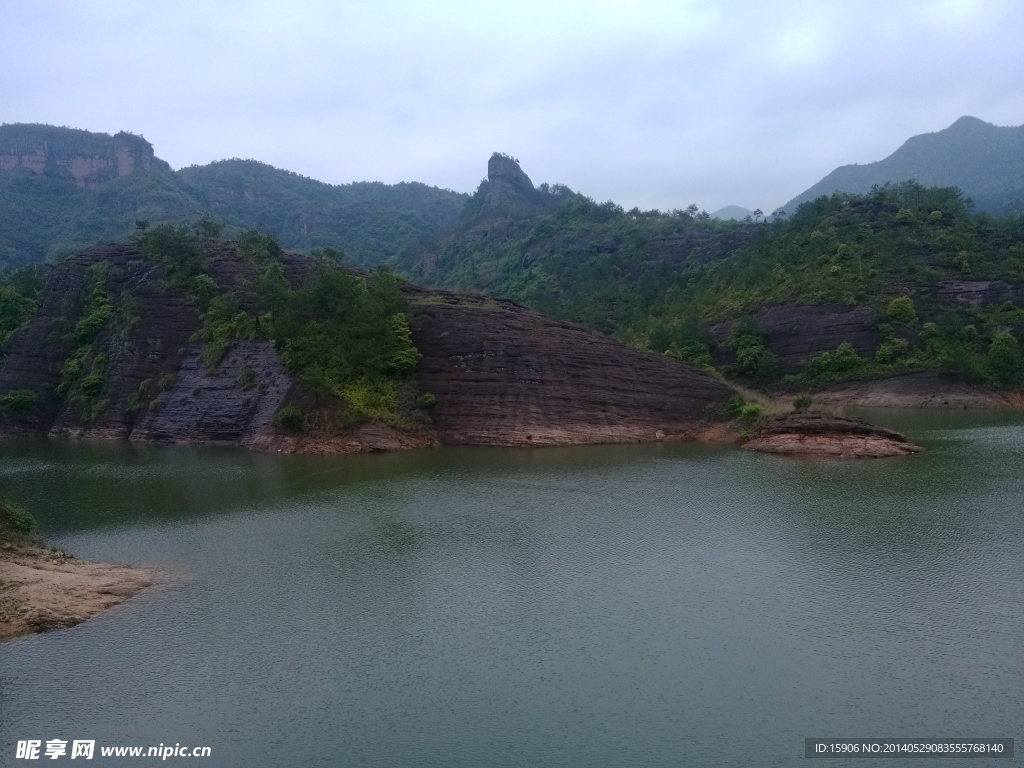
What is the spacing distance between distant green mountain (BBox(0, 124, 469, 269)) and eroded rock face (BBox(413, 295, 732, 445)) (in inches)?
2946

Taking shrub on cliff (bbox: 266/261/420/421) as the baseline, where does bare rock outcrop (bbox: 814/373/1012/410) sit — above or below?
below

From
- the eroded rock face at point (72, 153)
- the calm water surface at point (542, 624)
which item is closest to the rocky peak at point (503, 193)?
the eroded rock face at point (72, 153)

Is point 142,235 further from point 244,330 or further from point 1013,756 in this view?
point 1013,756

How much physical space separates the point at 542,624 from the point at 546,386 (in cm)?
2749

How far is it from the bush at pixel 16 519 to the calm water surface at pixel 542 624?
1524 millimetres

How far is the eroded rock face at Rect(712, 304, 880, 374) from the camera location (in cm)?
6178

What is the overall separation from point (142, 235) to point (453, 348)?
87.1ft

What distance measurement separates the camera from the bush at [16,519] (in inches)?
819

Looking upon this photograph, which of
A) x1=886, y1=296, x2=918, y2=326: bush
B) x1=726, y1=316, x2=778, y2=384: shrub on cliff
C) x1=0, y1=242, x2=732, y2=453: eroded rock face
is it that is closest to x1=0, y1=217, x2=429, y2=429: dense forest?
x1=0, y1=242, x2=732, y2=453: eroded rock face

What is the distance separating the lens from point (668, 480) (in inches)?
1205

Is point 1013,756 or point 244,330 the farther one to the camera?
point 244,330

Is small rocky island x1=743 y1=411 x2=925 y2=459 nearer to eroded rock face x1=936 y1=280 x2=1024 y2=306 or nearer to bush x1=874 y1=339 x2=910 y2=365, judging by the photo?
bush x1=874 y1=339 x2=910 y2=365

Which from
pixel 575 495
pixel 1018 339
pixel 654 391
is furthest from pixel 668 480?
pixel 1018 339

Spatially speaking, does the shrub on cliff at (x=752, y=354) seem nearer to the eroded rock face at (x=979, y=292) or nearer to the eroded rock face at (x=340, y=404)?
the eroded rock face at (x=979, y=292)
